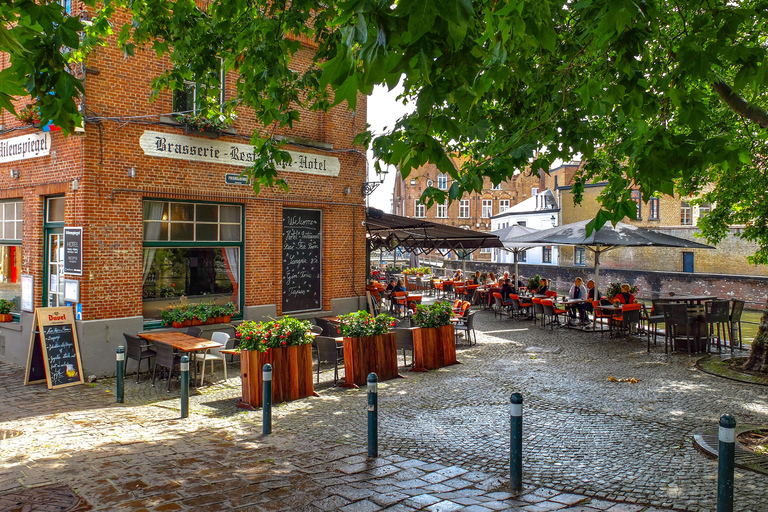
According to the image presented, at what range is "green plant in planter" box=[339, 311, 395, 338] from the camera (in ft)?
30.6

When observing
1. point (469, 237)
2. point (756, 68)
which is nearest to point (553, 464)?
point (756, 68)

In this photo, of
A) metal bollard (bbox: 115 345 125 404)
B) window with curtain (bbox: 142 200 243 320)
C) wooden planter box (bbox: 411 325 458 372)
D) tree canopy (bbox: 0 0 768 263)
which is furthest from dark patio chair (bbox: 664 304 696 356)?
metal bollard (bbox: 115 345 125 404)

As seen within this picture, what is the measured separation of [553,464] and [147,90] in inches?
384

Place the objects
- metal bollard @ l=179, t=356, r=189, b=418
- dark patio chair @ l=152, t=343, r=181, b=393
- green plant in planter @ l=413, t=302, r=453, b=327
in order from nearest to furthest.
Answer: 1. metal bollard @ l=179, t=356, r=189, b=418
2. dark patio chair @ l=152, t=343, r=181, b=393
3. green plant in planter @ l=413, t=302, r=453, b=327

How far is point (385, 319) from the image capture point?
9.68 m

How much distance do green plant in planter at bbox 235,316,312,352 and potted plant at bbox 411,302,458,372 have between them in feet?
8.68

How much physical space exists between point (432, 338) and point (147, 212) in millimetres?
6139

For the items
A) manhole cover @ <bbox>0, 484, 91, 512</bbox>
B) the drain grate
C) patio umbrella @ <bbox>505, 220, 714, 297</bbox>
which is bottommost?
the drain grate

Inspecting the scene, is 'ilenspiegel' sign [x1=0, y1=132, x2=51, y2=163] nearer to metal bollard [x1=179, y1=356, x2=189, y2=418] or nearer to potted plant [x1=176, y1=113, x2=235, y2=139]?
potted plant [x1=176, y1=113, x2=235, y2=139]

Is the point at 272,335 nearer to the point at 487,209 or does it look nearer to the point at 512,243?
the point at 512,243

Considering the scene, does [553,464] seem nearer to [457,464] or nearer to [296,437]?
[457,464]

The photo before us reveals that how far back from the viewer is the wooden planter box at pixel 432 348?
411 inches

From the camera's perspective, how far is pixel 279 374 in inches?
326

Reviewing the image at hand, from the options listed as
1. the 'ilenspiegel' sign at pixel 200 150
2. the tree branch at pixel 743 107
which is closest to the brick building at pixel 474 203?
the 'ilenspiegel' sign at pixel 200 150
